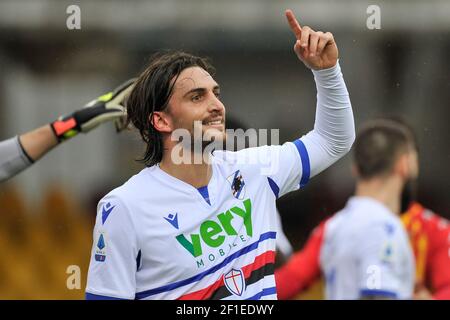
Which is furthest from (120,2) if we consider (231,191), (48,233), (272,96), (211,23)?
(231,191)

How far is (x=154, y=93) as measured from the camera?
273 cm

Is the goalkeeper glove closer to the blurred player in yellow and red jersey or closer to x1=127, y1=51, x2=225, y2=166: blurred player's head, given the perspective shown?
x1=127, y1=51, x2=225, y2=166: blurred player's head

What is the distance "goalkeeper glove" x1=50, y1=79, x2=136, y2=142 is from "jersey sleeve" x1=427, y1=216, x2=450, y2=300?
5.30 ft

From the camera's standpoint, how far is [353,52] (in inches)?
271

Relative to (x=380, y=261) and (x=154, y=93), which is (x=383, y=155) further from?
(x=154, y=93)

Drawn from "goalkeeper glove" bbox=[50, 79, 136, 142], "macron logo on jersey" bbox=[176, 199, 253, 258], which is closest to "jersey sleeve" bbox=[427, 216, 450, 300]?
"macron logo on jersey" bbox=[176, 199, 253, 258]

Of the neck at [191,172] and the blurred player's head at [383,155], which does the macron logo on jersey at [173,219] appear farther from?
the blurred player's head at [383,155]

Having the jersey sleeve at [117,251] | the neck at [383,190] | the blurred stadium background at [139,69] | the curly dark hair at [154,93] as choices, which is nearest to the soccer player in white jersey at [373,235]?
the neck at [383,190]

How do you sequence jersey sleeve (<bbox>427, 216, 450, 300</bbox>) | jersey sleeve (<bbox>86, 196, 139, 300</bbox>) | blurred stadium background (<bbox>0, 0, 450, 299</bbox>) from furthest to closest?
blurred stadium background (<bbox>0, 0, 450, 299</bbox>) < jersey sleeve (<bbox>427, 216, 450, 300</bbox>) < jersey sleeve (<bbox>86, 196, 139, 300</bbox>)

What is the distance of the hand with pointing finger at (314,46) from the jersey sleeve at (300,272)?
4.98 feet

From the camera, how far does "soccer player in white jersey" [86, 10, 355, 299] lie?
2.52m

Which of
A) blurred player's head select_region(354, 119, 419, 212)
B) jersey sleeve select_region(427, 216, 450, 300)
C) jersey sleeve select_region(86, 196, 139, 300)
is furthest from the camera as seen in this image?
blurred player's head select_region(354, 119, 419, 212)

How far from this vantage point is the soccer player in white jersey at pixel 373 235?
3.65 m

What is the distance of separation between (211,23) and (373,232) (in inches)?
139
